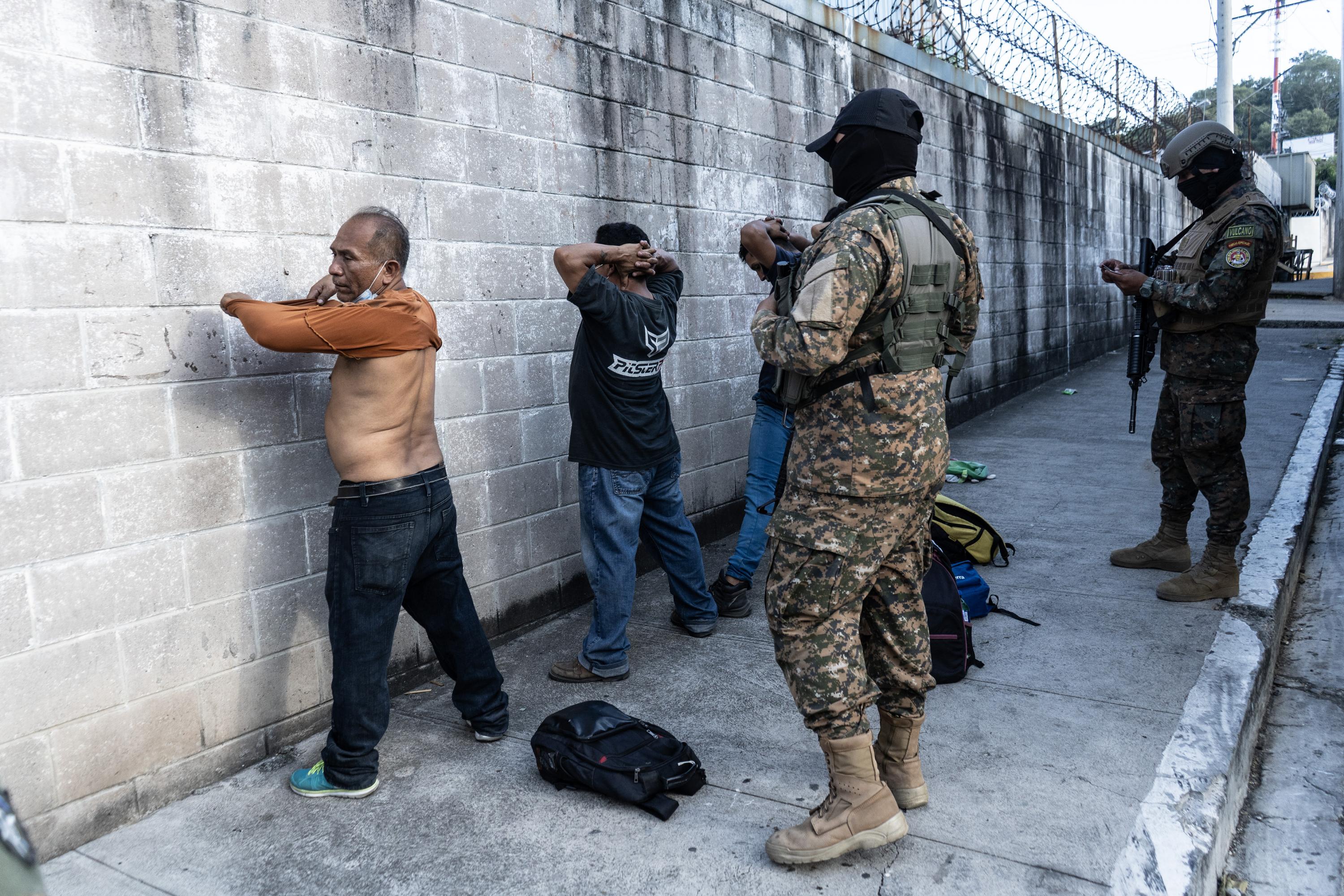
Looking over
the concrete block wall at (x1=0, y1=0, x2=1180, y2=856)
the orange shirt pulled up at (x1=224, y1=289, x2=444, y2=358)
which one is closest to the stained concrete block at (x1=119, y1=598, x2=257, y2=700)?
the concrete block wall at (x1=0, y1=0, x2=1180, y2=856)

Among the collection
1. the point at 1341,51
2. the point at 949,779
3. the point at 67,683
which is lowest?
the point at 949,779

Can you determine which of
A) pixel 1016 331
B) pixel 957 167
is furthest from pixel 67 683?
pixel 1016 331

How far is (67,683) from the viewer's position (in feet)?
9.23

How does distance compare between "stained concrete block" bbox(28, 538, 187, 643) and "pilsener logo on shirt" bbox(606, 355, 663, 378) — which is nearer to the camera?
"stained concrete block" bbox(28, 538, 187, 643)

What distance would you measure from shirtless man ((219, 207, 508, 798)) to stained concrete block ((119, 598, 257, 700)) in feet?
1.44

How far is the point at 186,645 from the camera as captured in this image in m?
3.12

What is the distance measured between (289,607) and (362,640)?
58cm

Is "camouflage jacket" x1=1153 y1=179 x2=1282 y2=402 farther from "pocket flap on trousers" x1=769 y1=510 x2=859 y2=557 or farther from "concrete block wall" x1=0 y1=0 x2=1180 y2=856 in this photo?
"pocket flap on trousers" x1=769 y1=510 x2=859 y2=557

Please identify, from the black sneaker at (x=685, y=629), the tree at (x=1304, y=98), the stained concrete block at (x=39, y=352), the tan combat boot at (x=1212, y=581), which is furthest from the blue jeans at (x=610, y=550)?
the tree at (x=1304, y=98)

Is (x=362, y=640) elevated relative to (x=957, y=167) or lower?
lower

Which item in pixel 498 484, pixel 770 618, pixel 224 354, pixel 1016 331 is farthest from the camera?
pixel 1016 331

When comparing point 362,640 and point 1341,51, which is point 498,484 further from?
point 1341,51

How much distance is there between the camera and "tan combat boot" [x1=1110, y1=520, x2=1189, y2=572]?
4945mm

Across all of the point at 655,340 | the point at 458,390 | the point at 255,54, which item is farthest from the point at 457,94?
the point at 655,340
